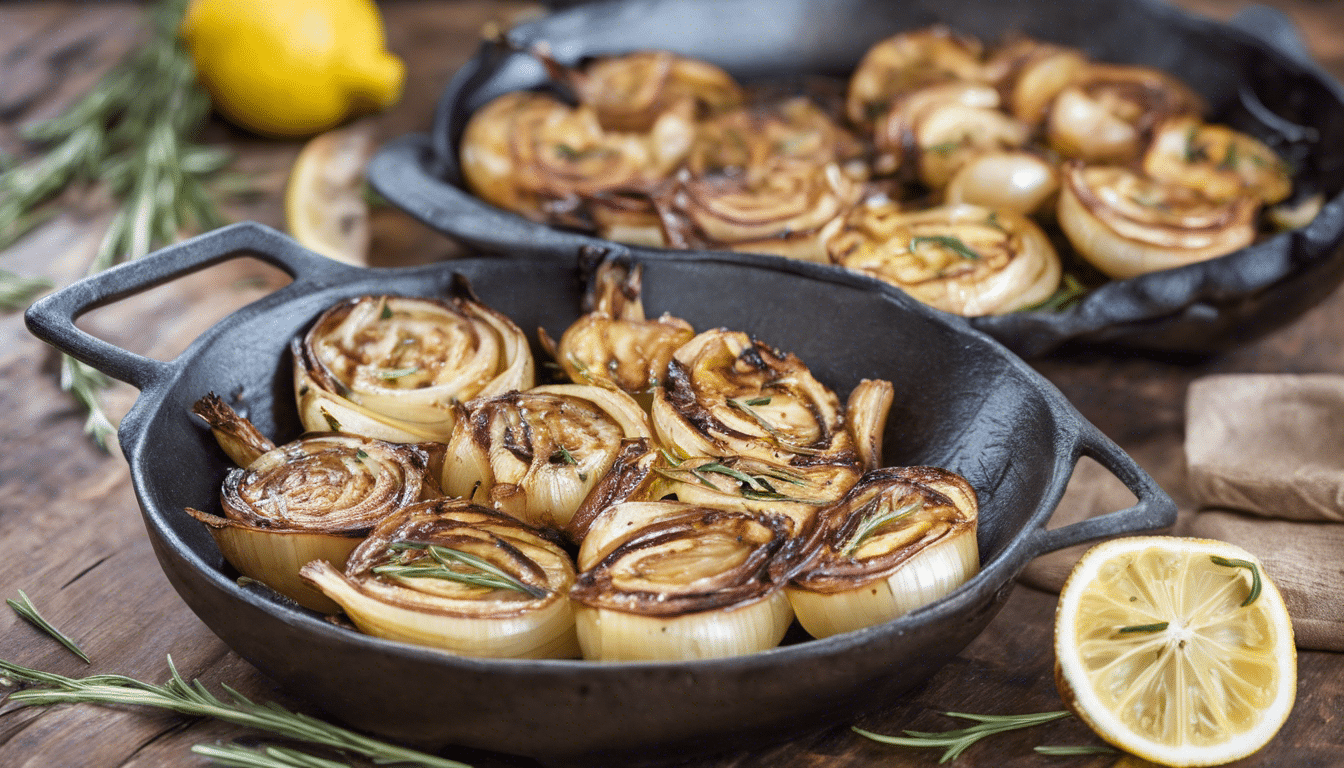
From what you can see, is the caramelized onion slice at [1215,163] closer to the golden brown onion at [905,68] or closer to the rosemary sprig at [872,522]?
the golden brown onion at [905,68]

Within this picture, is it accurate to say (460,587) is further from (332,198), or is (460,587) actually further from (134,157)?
(134,157)

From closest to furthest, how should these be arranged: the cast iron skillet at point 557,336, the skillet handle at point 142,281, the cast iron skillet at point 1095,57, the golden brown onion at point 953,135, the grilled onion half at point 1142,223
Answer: the cast iron skillet at point 557,336, the skillet handle at point 142,281, the cast iron skillet at point 1095,57, the grilled onion half at point 1142,223, the golden brown onion at point 953,135

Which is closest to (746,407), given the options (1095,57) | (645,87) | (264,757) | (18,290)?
(264,757)

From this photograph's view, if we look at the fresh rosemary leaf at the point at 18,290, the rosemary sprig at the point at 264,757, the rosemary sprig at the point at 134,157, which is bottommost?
the fresh rosemary leaf at the point at 18,290

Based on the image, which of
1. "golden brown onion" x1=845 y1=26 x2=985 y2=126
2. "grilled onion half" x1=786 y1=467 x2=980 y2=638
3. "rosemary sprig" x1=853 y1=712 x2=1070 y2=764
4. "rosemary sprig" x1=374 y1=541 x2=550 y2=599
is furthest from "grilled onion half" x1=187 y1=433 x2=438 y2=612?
"golden brown onion" x1=845 y1=26 x2=985 y2=126

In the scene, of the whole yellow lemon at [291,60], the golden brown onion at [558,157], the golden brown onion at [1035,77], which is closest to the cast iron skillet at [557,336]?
the golden brown onion at [558,157]

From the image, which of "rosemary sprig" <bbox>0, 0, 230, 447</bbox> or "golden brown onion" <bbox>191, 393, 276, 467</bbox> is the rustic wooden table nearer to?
"rosemary sprig" <bbox>0, 0, 230, 447</bbox>

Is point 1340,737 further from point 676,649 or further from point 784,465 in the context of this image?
point 676,649

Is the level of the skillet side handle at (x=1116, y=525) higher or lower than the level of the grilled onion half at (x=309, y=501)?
higher

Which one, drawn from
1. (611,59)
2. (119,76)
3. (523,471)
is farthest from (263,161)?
(523,471)
